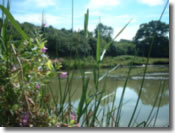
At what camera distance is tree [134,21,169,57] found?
940 mm

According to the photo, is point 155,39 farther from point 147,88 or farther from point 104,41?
point 147,88

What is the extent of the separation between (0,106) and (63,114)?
0.76ft

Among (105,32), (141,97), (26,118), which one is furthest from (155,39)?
(26,118)

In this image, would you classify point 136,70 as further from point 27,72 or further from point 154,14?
point 27,72

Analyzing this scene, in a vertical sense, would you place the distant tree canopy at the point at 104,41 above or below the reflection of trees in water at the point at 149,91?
above

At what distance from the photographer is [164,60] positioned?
0.99 meters

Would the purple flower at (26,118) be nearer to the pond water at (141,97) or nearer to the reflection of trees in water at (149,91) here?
the pond water at (141,97)

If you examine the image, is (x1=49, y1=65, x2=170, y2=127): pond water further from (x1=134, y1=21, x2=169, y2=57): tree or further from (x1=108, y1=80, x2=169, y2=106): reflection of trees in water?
(x1=134, y1=21, x2=169, y2=57): tree

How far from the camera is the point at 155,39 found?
3.07 feet

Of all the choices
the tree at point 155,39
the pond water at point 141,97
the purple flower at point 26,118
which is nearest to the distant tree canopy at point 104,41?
the tree at point 155,39

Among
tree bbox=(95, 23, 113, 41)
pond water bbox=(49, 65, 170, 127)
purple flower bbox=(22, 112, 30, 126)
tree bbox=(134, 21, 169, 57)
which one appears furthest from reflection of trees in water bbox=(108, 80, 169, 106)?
purple flower bbox=(22, 112, 30, 126)

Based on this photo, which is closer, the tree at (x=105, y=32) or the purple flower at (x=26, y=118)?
the purple flower at (x=26, y=118)

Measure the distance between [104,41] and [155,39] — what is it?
0.85 feet

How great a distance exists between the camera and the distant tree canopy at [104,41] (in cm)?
92
